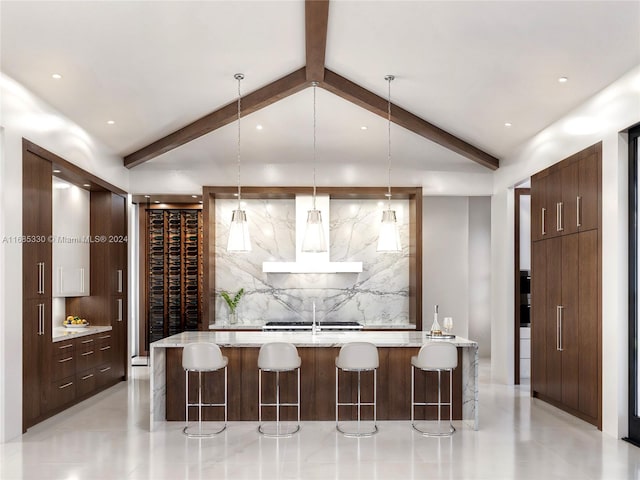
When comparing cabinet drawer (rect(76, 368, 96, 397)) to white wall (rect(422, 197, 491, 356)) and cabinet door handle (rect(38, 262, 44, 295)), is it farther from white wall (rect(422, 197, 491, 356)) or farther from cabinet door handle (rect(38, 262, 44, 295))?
white wall (rect(422, 197, 491, 356))

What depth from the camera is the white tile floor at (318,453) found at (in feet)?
13.4

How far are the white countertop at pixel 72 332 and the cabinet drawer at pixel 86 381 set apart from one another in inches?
16.4

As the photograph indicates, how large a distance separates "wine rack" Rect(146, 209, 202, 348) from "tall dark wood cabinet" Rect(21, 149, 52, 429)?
405 cm

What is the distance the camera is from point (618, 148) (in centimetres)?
494

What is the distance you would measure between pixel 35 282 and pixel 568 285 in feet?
16.0

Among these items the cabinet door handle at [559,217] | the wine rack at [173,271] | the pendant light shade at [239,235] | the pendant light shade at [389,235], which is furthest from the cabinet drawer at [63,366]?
the cabinet door handle at [559,217]

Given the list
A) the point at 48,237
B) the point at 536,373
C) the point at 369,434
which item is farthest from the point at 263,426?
the point at 536,373

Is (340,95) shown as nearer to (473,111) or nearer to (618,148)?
(473,111)

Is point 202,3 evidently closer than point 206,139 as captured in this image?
Yes

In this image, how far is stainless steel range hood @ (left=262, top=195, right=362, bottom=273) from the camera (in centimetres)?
805

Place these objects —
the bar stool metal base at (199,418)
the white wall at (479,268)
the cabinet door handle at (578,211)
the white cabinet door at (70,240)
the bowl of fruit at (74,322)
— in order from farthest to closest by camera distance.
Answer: the white wall at (479,268) → the bowl of fruit at (74,322) → the white cabinet door at (70,240) → the cabinet door handle at (578,211) → the bar stool metal base at (199,418)

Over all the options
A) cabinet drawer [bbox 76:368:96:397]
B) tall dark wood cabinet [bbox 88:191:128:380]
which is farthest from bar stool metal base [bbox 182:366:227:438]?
tall dark wood cabinet [bbox 88:191:128:380]

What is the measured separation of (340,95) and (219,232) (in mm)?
3177

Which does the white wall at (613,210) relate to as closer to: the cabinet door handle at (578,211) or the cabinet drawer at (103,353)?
the cabinet door handle at (578,211)
